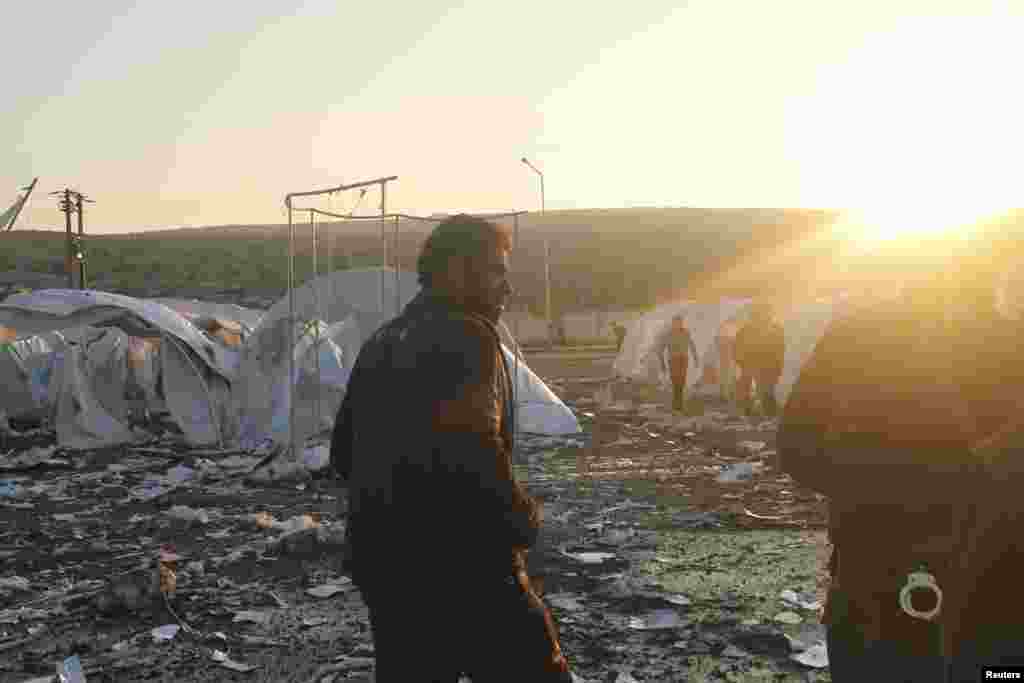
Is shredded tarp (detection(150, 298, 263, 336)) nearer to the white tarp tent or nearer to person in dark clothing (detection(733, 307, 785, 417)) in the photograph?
the white tarp tent

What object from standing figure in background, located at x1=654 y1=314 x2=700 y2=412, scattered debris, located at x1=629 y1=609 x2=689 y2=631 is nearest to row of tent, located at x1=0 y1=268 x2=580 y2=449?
standing figure in background, located at x1=654 y1=314 x2=700 y2=412

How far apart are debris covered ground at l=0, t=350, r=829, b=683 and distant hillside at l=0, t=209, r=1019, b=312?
164 ft

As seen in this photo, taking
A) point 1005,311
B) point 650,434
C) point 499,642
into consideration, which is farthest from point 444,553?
point 650,434

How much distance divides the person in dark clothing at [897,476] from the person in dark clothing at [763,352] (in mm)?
12740

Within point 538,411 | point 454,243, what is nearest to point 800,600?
point 454,243

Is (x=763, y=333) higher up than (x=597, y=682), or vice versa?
(x=763, y=333)

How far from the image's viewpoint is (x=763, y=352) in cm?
1477

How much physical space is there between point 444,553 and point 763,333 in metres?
12.9

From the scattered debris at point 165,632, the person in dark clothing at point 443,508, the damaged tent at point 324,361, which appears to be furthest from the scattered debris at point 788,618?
the damaged tent at point 324,361

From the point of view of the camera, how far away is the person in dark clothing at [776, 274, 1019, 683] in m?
2.15

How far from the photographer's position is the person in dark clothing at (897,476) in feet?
7.04

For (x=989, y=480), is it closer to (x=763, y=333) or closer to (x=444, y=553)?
(x=444, y=553)

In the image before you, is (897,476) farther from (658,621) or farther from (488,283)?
(658,621)

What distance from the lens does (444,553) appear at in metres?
2.49
